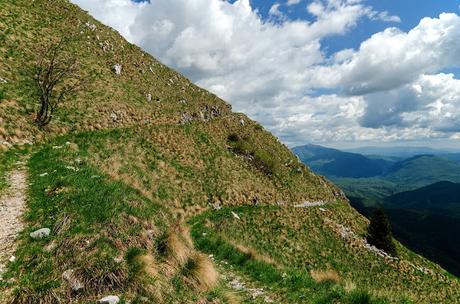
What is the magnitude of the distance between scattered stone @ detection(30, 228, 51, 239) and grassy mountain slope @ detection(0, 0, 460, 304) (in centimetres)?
20

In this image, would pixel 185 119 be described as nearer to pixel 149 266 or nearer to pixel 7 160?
pixel 7 160

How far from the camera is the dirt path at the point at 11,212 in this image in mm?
11654

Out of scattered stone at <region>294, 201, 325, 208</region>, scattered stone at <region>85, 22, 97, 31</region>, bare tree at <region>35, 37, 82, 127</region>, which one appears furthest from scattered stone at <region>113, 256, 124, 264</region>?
scattered stone at <region>85, 22, 97, 31</region>

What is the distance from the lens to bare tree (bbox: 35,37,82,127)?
29.9 metres

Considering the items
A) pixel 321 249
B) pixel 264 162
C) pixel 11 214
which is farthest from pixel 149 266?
pixel 264 162

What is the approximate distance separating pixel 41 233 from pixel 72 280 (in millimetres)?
3669

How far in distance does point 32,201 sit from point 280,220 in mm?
33252

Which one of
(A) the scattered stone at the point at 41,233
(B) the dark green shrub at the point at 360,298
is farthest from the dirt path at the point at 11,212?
(B) the dark green shrub at the point at 360,298

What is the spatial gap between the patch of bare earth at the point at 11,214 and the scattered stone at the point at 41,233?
2.19ft

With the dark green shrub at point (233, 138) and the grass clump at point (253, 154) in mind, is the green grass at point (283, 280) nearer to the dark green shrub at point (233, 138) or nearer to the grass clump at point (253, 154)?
the grass clump at point (253, 154)

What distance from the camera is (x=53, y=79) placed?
33.7 metres

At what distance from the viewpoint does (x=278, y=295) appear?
13297 mm

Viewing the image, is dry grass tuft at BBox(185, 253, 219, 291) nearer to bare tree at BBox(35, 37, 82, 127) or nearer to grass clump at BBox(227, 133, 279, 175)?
bare tree at BBox(35, 37, 82, 127)

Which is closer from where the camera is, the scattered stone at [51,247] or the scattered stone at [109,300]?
the scattered stone at [109,300]
